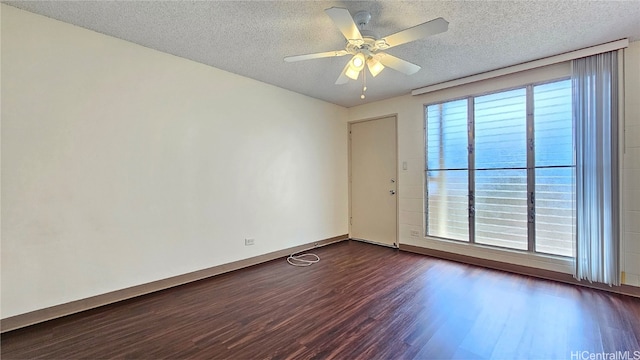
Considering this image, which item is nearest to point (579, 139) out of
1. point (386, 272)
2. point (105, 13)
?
point (386, 272)

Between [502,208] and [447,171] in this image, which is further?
[447,171]

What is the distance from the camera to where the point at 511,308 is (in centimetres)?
244

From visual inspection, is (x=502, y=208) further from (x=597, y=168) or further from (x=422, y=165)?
(x=422, y=165)

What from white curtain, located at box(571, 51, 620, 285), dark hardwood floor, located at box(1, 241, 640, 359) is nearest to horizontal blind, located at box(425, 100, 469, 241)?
dark hardwood floor, located at box(1, 241, 640, 359)

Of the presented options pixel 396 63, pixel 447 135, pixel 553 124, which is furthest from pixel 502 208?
pixel 396 63

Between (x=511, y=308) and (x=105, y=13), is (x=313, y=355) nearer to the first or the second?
(x=511, y=308)

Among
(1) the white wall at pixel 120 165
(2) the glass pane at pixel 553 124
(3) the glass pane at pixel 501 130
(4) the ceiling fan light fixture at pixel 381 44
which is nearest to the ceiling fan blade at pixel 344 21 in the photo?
(4) the ceiling fan light fixture at pixel 381 44

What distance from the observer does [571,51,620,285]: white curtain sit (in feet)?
8.95

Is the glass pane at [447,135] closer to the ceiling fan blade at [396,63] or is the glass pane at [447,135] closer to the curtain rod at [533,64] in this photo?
the curtain rod at [533,64]

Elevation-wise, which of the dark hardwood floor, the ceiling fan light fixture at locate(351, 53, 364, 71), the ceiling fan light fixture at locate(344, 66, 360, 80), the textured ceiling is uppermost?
the textured ceiling

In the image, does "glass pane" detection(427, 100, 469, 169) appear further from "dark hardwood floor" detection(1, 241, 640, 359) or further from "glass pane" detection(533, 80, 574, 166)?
"dark hardwood floor" detection(1, 241, 640, 359)

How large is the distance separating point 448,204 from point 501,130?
121 centimetres

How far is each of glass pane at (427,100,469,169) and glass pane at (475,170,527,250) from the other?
0.40 meters

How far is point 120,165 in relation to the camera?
8.72 feet
